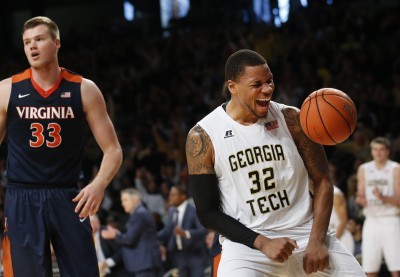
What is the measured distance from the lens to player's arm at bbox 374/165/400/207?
8805 millimetres

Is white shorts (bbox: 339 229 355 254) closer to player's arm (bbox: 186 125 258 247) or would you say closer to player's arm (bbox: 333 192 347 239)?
player's arm (bbox: 333 192 347 239)

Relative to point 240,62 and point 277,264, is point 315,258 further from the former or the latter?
point 240,62

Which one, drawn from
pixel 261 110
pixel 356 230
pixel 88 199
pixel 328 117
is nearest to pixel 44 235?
pixel 88 199

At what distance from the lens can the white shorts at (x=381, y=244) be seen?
894 centimetres

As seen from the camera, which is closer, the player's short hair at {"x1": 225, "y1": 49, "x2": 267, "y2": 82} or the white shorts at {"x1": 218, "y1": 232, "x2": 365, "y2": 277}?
the white shorts at {"x1": 218, "y1": 232, "x2": 365, "y2": 277}

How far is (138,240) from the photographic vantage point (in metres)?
9.34

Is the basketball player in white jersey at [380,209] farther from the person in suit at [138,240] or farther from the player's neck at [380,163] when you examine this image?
the person in suit at [138,240]

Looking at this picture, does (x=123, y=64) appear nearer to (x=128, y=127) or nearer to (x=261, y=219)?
(x=128, y=127)

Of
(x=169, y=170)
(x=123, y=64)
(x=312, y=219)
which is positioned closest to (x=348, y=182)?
(x=169, y=170)

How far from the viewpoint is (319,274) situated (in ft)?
13.3

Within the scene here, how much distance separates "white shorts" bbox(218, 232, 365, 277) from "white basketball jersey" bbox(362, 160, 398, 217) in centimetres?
510

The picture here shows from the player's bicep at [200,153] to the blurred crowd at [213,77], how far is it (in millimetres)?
6178

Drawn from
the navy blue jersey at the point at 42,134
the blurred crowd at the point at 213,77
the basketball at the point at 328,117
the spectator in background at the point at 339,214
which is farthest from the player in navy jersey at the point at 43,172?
the blurred crowd at the point at 213,77

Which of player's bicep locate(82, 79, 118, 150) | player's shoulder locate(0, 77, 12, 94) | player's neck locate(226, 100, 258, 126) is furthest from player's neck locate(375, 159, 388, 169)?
player's shoulder locate(0, 77, 12, 94)
